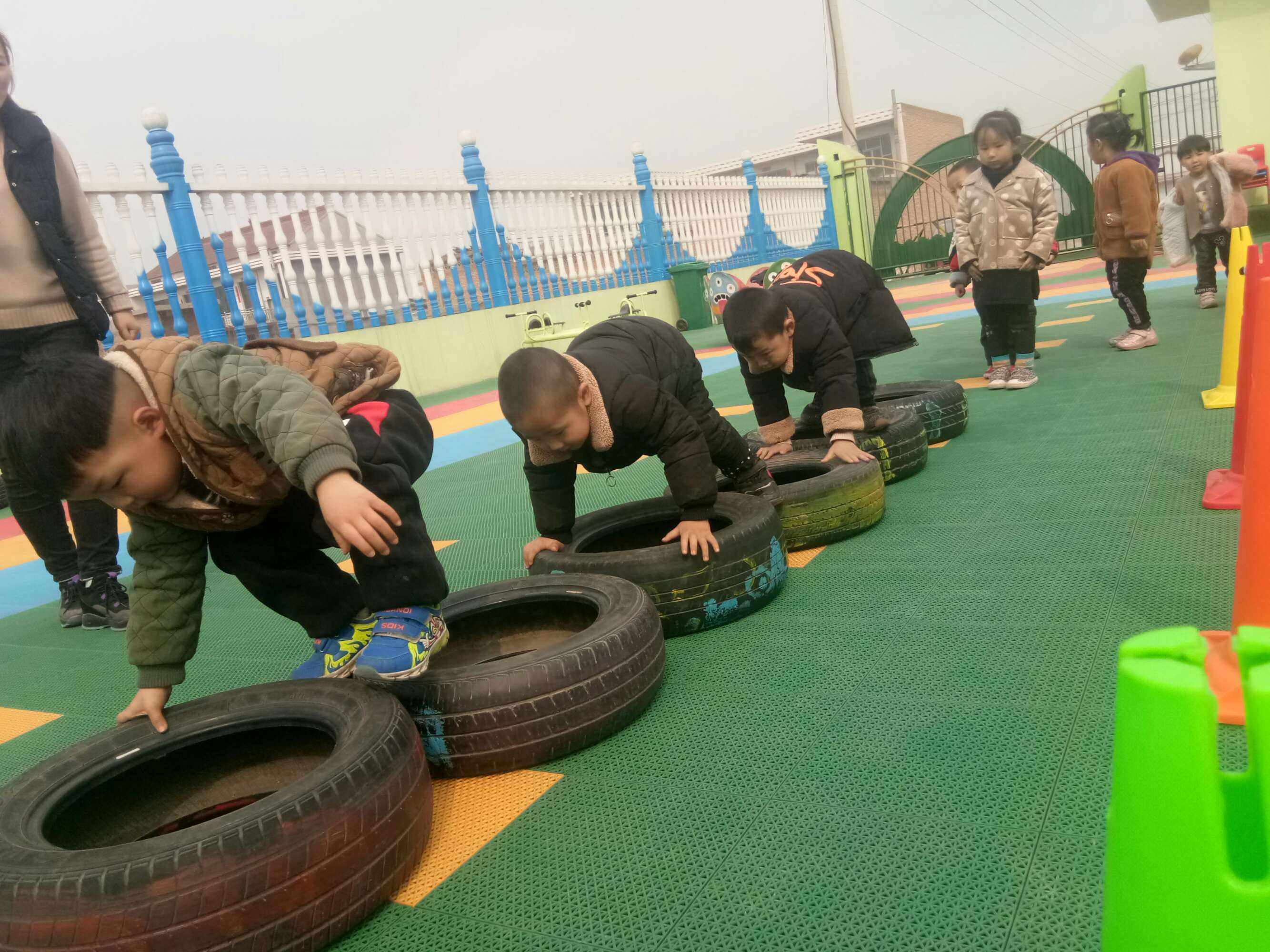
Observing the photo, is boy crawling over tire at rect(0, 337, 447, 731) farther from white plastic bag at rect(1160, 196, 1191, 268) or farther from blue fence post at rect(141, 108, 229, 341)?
white plastic bag at rect(1160, 196, 1191, 268)

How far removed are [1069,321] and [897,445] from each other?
519 centimetres

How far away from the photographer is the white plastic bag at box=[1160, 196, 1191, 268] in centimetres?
743

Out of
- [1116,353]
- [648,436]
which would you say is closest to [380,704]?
[648,436]

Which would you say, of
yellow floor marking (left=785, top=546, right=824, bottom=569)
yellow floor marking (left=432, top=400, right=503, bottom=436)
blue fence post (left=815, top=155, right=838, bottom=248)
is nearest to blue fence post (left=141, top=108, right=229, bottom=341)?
yellow floor marking (left=432, top=400, right=503, bottom=436)

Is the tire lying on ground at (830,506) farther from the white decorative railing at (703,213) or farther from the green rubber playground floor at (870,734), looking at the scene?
the white decorative railing at (703,213)

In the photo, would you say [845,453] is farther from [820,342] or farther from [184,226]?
[184,226]

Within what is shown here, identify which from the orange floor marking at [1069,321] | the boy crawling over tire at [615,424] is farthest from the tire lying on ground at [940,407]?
the orange floor marking at [1069,321]

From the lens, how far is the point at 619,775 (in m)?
1.80

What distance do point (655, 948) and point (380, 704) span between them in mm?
729

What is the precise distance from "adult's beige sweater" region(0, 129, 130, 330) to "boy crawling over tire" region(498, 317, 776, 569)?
179cm

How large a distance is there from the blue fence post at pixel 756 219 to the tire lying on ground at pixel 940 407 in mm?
14147

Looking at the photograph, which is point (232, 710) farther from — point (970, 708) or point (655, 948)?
point (970, 708)

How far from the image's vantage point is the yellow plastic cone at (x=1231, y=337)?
3793 millimetres

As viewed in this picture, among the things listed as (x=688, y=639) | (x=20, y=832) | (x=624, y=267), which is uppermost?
(x=624, y=267)
